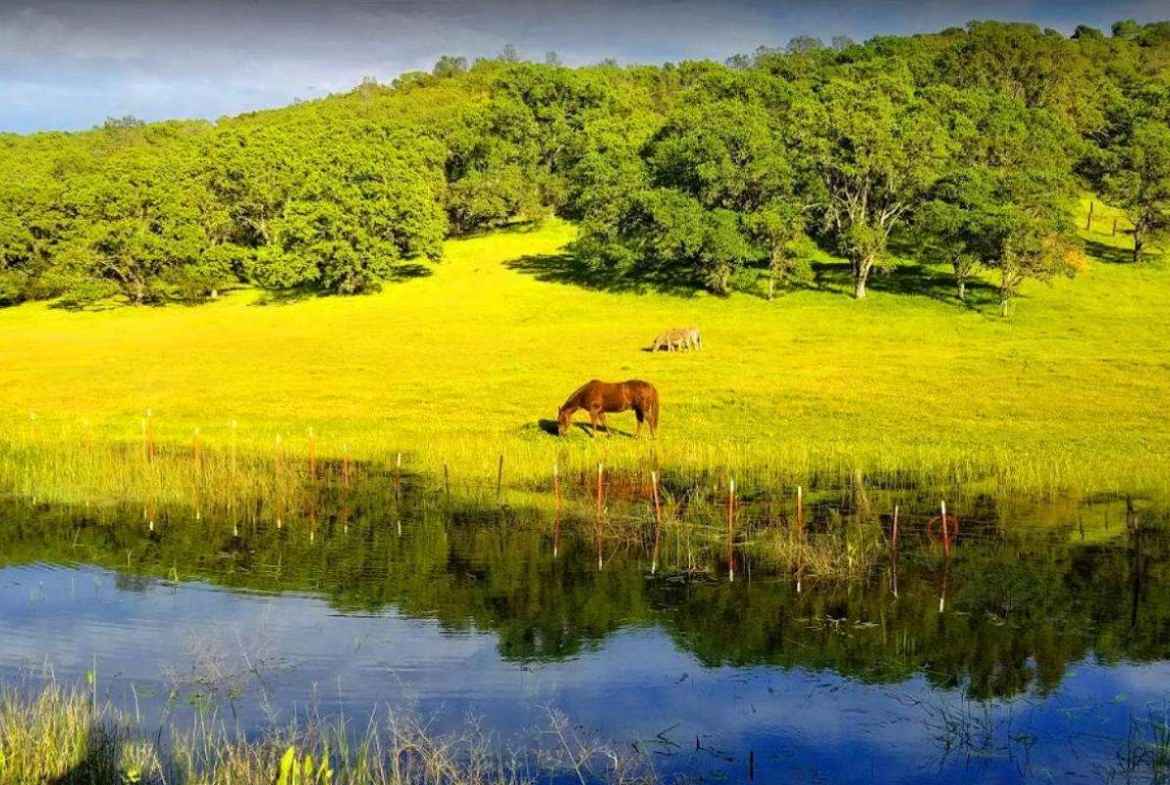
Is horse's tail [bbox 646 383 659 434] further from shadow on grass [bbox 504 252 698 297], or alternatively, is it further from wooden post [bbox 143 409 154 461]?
shadow on grass [bbox 504 252 698 297]

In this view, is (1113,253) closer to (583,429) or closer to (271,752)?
(583,429)

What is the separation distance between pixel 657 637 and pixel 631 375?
3168 centimetres

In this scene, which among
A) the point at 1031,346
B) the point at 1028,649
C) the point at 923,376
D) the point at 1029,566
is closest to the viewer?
the point at 1028,649

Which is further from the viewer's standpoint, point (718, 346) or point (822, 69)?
point (822, 69)

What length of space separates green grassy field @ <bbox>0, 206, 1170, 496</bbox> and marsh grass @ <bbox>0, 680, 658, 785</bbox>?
15.2 m

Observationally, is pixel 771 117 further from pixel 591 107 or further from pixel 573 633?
pixel 573 633

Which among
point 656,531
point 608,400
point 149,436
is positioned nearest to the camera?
point 656,531

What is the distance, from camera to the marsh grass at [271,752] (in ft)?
30.5

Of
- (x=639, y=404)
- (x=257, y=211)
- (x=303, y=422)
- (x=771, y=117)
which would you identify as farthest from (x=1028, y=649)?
(x=257, y=211)

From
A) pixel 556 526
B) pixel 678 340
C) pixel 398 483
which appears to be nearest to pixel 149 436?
pixel 398 483

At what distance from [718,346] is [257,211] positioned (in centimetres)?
5549

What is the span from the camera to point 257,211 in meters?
95.1

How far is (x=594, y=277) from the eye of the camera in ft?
269

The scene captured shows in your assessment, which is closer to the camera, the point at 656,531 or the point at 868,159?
the point at 656,531
